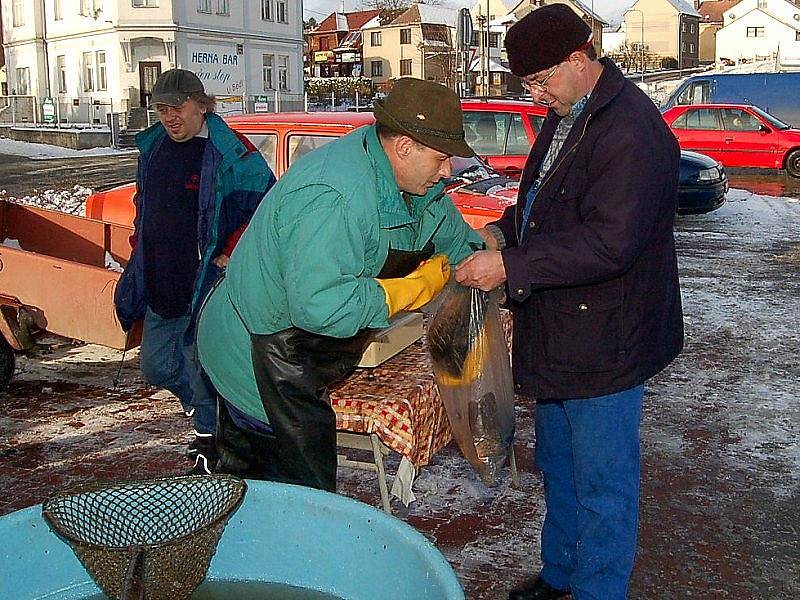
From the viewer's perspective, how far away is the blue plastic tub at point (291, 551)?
6.41 feet

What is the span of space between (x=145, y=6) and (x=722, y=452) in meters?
33.9

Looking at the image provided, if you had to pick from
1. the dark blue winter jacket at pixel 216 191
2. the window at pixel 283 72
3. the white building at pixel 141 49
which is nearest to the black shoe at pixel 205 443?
the dark blue winter jacket at pixel 216 191

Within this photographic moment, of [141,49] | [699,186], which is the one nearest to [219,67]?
[141,49]

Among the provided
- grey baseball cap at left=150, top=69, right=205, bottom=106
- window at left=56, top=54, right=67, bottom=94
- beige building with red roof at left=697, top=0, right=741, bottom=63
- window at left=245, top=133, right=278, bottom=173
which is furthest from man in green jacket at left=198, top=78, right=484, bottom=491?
beige building with red roof at left=697, top=0, right=741, bottom=63

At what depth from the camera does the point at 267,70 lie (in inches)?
1545

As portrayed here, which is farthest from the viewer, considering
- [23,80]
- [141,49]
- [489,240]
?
[23,80]

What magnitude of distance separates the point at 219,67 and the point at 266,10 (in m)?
3.95

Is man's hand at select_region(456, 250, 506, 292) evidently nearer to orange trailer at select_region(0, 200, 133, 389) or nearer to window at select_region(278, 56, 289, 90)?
orange trailer at select_region(0, 200, 133, 389)

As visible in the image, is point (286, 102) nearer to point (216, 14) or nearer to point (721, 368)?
point (216, 14)

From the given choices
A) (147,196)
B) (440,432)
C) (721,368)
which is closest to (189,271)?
(147,196)

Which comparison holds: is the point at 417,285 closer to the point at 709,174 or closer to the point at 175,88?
the point at 175,88

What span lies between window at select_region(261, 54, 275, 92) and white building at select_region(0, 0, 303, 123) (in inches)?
1.7

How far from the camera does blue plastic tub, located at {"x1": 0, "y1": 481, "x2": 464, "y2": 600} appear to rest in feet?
6.41

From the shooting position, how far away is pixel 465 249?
3.27 m
